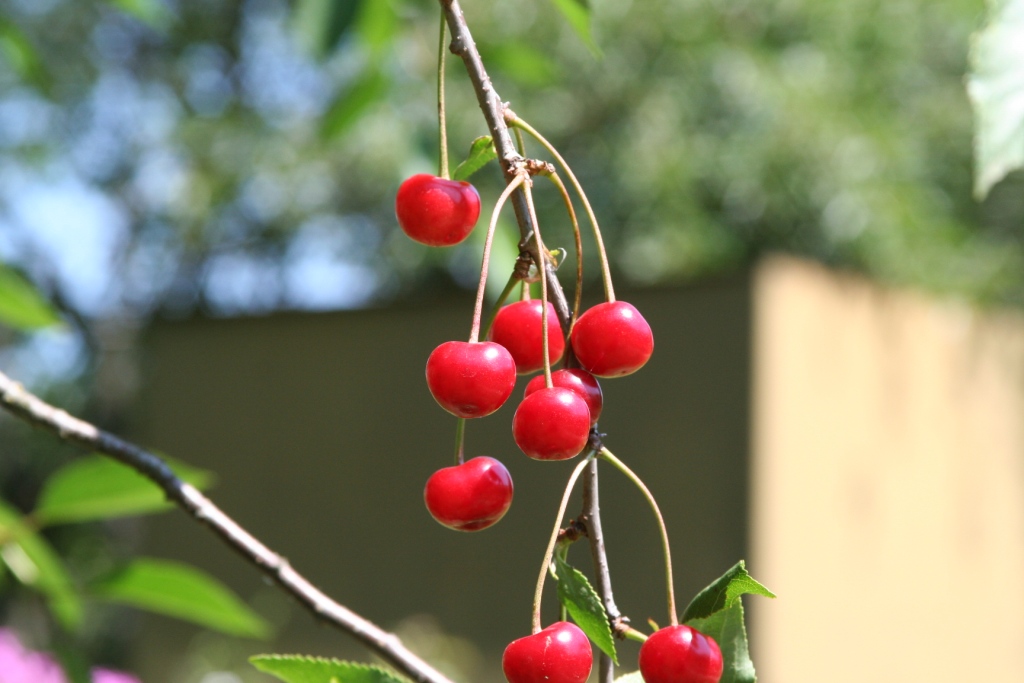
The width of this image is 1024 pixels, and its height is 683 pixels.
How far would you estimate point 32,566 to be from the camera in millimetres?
742

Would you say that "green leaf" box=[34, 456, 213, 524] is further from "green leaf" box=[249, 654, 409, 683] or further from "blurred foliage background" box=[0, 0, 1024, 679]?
"blurred foliage background" box=[0, 0, 1024, 679]

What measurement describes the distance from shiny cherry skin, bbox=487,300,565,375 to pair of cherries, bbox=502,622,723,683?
0.14 metres

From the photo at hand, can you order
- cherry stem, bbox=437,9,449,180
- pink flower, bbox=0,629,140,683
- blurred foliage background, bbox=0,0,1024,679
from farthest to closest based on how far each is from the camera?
blurred foliage background, bbox=0,0,1024,679 → pink flower, bbox=0,629,140,683 → cherry stem, bbox=437,9,449,180

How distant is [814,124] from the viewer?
14.4 ft

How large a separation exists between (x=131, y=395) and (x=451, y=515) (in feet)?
22.3

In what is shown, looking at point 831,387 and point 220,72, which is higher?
point 220,72

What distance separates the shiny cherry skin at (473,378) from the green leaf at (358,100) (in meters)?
0.72

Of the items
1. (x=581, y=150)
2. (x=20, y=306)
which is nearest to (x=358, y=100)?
(x=20, y=306)

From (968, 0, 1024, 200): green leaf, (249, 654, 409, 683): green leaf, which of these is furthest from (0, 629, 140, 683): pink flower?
(968, 0, 1024, 200): green leaf

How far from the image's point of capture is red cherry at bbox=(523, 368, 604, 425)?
41 centimetres

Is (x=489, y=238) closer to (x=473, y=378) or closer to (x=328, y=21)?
(x=473, y=378)

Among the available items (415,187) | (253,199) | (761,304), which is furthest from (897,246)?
(415,187)

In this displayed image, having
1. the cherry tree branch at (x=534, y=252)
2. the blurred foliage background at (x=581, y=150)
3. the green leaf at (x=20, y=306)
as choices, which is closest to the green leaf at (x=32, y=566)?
the green leaf at (x=20, y=306)

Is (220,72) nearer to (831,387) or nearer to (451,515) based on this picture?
(831,387)
